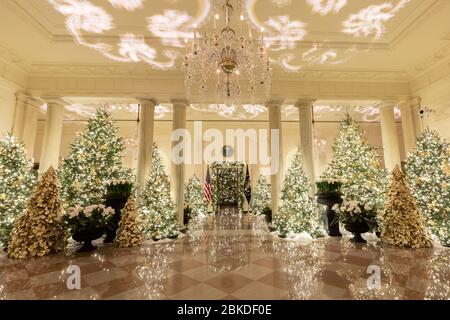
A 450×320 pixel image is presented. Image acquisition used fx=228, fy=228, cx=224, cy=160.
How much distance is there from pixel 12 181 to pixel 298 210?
7.59 metres

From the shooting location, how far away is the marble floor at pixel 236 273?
296cm

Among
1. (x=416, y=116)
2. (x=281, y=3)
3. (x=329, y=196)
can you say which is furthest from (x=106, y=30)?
(x=416, y=116)

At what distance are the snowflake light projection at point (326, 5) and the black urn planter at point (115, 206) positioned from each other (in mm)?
6909

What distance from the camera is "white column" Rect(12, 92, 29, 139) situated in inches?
327

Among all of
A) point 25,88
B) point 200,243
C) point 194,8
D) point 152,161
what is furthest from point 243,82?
point 25,88

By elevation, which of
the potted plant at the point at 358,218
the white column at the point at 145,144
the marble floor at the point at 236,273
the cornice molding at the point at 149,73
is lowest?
the marble floor at the point at 236,273

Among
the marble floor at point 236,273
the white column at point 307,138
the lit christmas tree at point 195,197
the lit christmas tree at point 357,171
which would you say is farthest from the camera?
the lit christmas tree at point 195,197

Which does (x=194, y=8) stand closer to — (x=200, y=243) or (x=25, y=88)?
(x=200, y=243)

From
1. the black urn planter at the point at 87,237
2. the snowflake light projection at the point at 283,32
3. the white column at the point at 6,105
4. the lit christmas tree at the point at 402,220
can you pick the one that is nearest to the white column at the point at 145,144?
the black urn planter at the point at 87,237

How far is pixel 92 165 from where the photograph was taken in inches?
273

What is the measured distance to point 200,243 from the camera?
19.7ft

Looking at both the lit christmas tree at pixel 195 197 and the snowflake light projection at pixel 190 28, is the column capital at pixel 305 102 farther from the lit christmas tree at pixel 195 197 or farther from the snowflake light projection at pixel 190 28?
the lit christmas tree at pixel 195 197

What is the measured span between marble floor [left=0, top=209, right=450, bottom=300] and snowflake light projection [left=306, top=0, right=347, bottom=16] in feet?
19.0

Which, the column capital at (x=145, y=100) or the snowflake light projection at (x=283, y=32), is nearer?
the snowflake light projection at (x=283, y=32)
